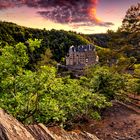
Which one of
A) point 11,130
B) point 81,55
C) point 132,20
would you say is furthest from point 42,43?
point 11,130

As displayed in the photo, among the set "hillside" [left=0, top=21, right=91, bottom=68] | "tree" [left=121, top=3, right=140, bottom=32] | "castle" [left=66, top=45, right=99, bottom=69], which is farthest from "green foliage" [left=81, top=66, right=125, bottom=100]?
"castle" [left=66, top=45, right=99, bottom=69]

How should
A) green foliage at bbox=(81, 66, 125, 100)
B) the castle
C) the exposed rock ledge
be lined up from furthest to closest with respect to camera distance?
the castle < green foliage at bbox=(81, 66, 125, 100) < the exposed rock ledge

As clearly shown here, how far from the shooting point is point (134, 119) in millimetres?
35812

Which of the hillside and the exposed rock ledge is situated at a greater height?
the exposed rock ledge

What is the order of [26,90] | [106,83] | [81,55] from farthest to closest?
[81,55]
[106,83]
[26,90]

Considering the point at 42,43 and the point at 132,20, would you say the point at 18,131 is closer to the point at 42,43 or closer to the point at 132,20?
the point at 132,20

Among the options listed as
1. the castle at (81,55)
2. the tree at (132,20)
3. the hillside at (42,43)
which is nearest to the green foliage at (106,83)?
the tree at (132,20)

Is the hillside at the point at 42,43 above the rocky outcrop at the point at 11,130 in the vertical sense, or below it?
below

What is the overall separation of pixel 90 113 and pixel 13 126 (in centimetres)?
1825

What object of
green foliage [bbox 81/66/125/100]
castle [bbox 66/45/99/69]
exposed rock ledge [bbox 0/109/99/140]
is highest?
exposed rock ledge [bbox 0/109/99/140]

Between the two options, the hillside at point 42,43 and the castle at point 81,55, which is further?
the castle at point 81,55

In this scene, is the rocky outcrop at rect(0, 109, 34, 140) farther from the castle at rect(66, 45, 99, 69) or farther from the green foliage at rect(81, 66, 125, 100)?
the castle at rect(66, 45, 99, 69)

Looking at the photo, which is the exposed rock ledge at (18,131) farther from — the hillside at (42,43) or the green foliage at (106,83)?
the hillside at (42,43)

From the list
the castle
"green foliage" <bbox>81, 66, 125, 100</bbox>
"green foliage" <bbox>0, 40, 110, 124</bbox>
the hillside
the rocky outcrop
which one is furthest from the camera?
the castle
